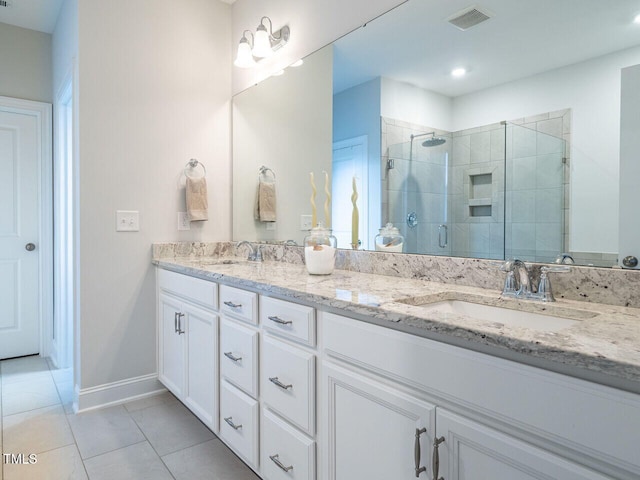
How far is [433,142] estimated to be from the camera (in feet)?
5.25

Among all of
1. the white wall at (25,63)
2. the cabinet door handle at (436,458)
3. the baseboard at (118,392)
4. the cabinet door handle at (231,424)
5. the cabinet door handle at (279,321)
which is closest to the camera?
the cabinet door handle at (436,458)

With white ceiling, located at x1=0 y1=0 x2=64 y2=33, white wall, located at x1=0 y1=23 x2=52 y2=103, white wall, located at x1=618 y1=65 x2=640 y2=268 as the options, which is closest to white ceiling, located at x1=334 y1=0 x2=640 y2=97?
white wall, located at x1=618 y1=65 x2=640 y2=268

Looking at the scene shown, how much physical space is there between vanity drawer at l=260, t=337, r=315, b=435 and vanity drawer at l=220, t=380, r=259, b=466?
128mm

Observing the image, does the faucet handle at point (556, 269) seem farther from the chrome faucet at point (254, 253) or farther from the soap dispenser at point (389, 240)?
the chrome faucet at point (254, 253)

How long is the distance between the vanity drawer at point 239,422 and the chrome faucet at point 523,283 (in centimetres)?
99

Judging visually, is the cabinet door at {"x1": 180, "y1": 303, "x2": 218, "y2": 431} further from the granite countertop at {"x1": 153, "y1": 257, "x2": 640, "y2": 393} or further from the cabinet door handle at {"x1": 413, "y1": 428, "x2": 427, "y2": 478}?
the cabinet door handle at {"x1": 413, "y1": 428, "x2": 427, "y2": 478}

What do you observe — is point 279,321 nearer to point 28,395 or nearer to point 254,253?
point 254,253

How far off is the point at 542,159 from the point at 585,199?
18 cm

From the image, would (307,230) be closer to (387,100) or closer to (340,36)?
(387,100)

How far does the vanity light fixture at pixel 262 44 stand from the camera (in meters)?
2.41

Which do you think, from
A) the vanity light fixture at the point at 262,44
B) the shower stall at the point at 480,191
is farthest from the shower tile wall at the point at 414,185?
the vanity light fixture at the point at 262,44

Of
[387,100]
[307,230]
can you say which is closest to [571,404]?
[387,100]

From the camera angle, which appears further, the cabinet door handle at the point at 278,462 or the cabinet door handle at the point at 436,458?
the cabinet door handle at the point at 278,462

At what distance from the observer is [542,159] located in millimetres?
1274
